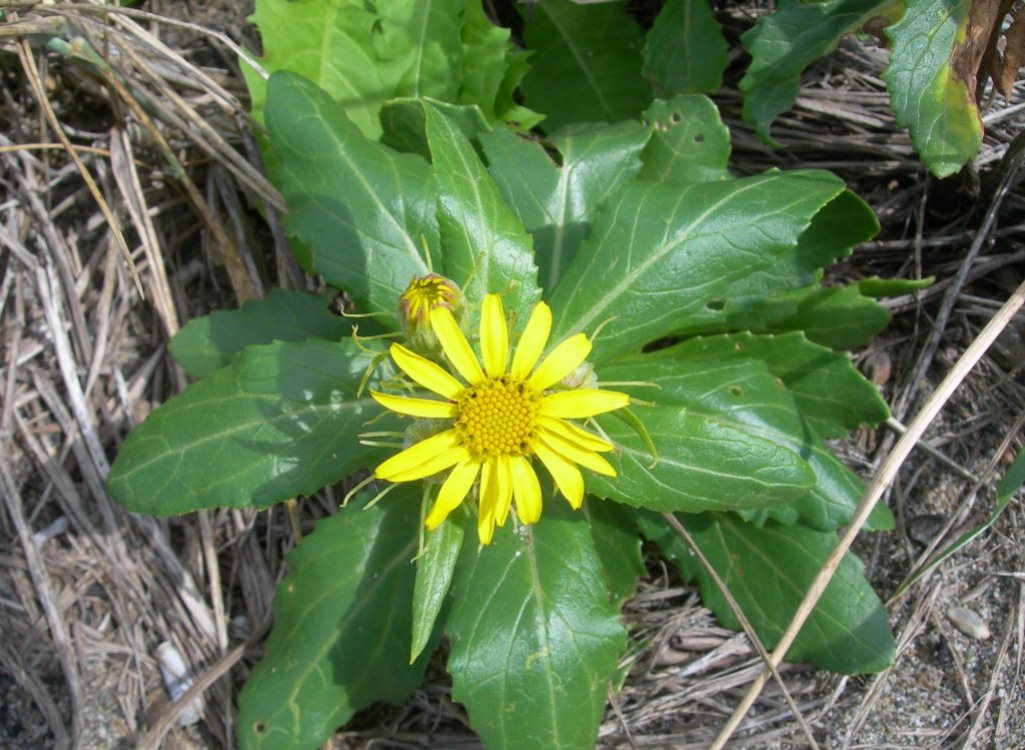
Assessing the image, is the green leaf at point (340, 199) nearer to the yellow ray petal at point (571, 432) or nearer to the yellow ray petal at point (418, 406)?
the yellow ray petal at point (418, 406)

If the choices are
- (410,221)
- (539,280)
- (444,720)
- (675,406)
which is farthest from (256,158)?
(444,720)

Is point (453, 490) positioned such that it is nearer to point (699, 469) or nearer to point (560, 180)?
point (699, 469)

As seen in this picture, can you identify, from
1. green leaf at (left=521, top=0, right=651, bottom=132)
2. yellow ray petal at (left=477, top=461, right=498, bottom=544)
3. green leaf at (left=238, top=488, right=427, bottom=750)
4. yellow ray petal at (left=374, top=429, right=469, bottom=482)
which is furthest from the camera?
green leaf at (left=521, top=0, right=651, bottom=132)

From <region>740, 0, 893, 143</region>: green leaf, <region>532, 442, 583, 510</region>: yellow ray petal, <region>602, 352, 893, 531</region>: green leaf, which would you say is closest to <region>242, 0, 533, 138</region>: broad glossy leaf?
<region>740, 0, 893, 143</region>: green leaf

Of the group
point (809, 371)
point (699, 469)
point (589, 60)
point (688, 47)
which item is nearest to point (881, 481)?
point (809, 371)

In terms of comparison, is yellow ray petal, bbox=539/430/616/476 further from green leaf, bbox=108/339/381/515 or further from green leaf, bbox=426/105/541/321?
green leaf, bbox=108/339/381/515

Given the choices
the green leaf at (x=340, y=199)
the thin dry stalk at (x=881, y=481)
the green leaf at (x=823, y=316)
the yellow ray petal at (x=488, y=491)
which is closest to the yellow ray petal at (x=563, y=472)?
the yellow ray petal at (x=488, y=491)

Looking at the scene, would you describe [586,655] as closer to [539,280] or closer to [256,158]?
[539,280]
